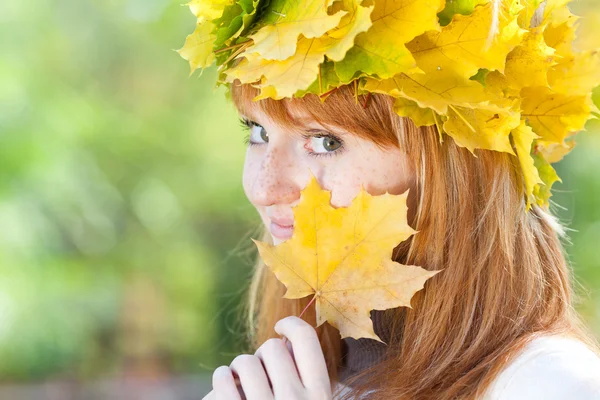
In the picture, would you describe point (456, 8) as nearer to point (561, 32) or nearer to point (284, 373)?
point (561, 32)

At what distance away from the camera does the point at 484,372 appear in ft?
3.76

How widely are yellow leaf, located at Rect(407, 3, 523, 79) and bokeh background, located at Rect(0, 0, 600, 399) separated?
2.87 m

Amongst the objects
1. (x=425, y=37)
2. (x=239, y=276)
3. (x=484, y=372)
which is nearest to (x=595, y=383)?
(x=484, y=372)

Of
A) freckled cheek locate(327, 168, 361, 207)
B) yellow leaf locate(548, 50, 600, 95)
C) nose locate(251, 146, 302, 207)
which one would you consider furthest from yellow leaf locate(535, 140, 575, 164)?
nose locate(251, 146, 302, 207)

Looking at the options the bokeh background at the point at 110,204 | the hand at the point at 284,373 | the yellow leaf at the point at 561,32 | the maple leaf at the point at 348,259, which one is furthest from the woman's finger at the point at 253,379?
the bokeh background at the point at 110,204

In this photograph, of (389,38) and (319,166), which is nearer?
(389,38)

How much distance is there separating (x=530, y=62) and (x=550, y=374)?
0.55 m

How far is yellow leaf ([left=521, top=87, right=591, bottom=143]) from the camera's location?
1.28m

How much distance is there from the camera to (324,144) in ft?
4.18

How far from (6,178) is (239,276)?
1.51 meters

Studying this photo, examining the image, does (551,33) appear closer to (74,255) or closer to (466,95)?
(466,95)

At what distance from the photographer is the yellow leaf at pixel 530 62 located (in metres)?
1.20

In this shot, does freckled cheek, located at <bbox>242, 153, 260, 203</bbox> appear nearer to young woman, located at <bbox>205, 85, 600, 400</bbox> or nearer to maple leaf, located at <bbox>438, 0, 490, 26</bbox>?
young woman, located at <bbox>205, 85, 600, 400</bbox>

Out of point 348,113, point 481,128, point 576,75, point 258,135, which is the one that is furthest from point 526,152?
point 258,135
